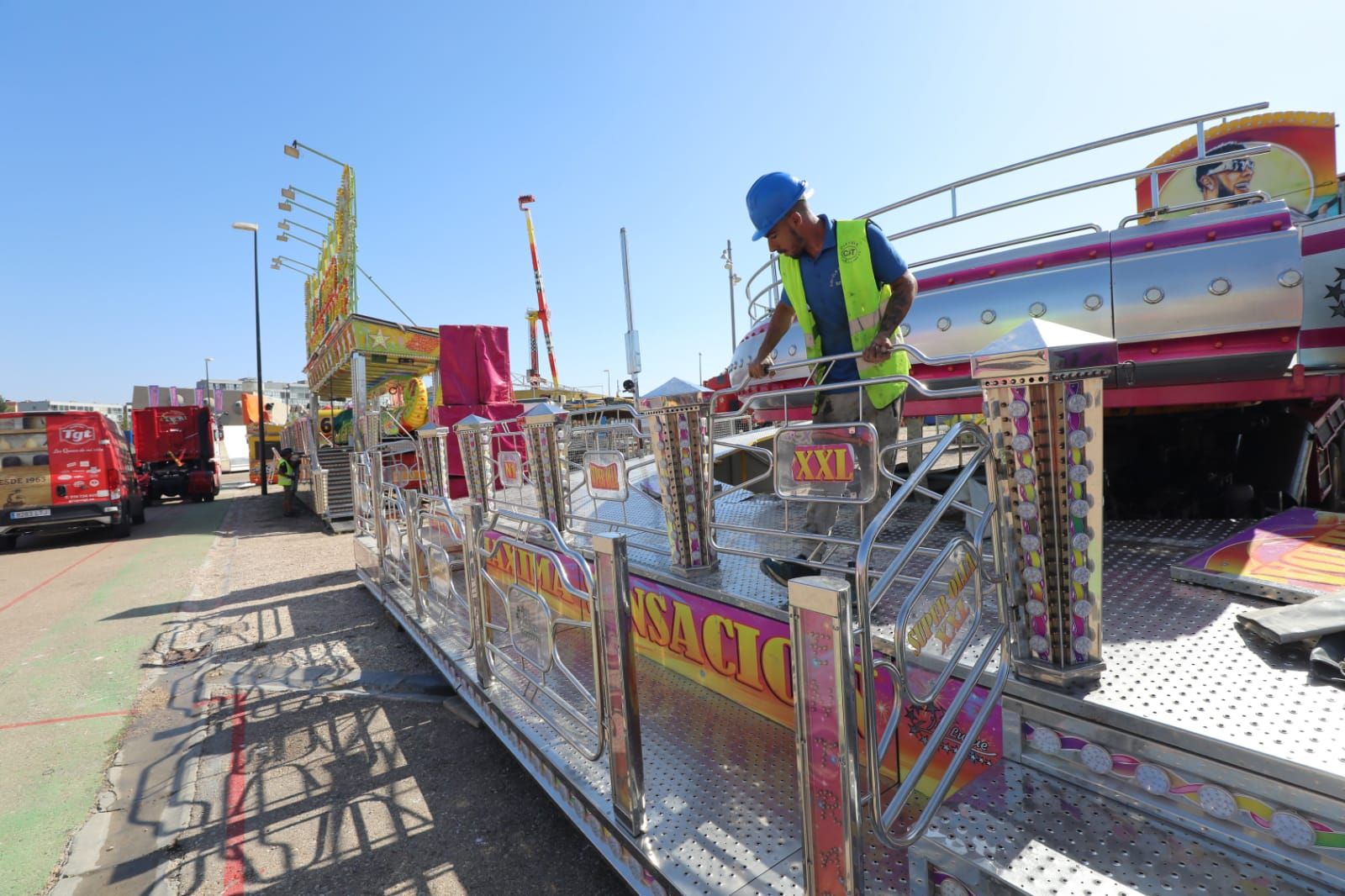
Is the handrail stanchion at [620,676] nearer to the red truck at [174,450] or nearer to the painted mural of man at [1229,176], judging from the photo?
the painted mural of man at [1229,176]

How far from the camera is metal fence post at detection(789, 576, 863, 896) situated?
1.21m

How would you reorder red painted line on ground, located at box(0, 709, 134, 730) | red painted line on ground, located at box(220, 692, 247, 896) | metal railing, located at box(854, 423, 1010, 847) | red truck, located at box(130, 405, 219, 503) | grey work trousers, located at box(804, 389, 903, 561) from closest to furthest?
metal railing, located at box(854, 423, 1010, 847), red painted line on ground, located at box(220, 692, 247, 896), grey work trousers, located at box(804, 389, 903, 561), red painted line on ground, located at box(0, 709, 134, 730), red truck, located at box(130, 405, 219, 503)

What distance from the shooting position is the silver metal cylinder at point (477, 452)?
4746mm

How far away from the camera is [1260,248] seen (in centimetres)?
272

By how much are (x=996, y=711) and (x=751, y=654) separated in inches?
38.3

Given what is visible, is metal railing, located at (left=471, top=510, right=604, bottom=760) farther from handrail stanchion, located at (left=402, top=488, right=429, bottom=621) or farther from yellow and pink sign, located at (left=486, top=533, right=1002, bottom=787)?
handrail stanchion, located at (left=402, top=488, right=429, bottom=621)

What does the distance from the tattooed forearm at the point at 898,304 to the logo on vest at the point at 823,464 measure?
562 mm

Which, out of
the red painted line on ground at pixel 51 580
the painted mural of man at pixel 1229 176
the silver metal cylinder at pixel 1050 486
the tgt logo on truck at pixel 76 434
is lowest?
the red painted line on ground at pixel 51 580

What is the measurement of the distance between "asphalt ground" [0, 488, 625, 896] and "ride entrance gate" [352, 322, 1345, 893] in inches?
15.3

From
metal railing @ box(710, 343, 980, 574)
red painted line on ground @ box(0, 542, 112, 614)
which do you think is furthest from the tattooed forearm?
red painted line on ground @ box(0, 542, 112, 614)

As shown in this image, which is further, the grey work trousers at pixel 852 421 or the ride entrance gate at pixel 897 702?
the grey work trousers at pixel 852 421

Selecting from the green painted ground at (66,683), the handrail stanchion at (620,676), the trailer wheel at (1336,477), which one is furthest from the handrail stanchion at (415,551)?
the trailer wheel at (1336,477)

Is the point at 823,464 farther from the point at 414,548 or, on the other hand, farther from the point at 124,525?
the point at 124,525

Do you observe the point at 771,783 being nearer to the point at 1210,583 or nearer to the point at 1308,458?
the point at 1210,583
